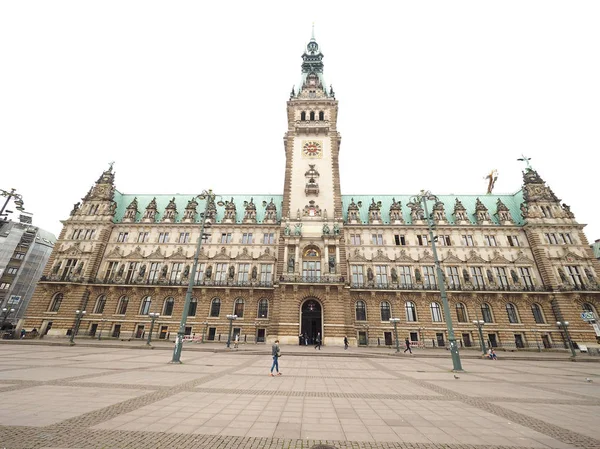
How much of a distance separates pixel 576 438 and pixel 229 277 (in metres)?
37.0

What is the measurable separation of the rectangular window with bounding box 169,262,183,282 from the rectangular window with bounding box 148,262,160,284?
7.46 ft

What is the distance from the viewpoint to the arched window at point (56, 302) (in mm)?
36994

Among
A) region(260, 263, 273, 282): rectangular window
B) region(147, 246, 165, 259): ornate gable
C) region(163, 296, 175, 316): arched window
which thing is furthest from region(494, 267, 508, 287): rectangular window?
region(147, 246, 165, 259): ornate gable

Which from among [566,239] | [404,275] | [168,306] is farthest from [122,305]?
[566,239]

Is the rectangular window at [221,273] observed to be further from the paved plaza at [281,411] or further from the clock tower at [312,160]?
the paved plaza at [281,411]

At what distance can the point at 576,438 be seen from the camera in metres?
6.31

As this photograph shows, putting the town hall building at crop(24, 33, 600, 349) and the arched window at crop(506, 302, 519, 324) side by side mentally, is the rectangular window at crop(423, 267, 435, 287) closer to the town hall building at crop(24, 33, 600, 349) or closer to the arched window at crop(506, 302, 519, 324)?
the town hall building at crop(24, 33, 600, 349)

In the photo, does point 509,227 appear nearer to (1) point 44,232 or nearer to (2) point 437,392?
(2) point 437,392

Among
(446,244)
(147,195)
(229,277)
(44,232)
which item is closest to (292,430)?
(229,277)

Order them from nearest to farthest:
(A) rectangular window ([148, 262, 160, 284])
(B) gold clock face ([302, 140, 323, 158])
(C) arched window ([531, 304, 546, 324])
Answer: (C) arched window ([531, 304, 546, 324]) → (A) rectangular window ([148, 262, 160, 284]) → (B) gold clock face ([302, 140, 323, 158])

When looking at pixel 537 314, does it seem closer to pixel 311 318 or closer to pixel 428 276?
pixel 428 276

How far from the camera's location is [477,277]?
1485 inches

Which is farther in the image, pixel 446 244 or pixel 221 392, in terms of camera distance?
pixel 446 244

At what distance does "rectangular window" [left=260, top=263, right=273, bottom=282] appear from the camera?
38688 mm
